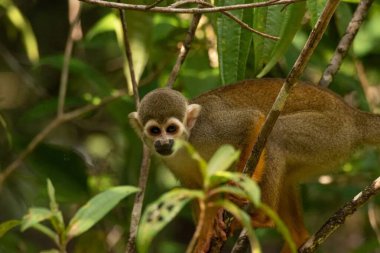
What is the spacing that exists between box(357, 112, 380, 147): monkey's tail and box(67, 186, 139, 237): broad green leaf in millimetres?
3021

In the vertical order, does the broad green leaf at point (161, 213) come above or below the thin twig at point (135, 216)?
above

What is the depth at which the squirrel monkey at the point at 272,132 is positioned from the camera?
5039 mm

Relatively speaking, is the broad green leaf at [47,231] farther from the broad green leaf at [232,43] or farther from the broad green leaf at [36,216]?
the broad green leaf at [232,43]

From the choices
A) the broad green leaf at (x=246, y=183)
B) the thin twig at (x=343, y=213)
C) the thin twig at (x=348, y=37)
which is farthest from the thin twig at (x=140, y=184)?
the broad green leaf at (x=246, y=183)

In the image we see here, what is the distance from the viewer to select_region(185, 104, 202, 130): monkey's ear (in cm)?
518

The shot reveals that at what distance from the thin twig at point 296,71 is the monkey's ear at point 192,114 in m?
1.43

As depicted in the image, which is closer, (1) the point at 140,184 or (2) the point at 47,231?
(2) the point at 47,231

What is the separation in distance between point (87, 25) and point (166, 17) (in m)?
2.80

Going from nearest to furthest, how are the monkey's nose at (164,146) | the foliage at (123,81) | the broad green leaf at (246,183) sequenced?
the broad green leaf at (246,183), the foliage at (123,81), the monkey's nose at (164,146)

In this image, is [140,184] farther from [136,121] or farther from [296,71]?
[296,71]

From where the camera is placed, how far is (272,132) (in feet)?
16.9

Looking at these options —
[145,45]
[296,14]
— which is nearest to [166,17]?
[145,45]

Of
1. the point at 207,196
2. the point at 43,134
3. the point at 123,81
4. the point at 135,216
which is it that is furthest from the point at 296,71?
the point at 123,81

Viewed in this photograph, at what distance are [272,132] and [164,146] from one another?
0.79 meters
